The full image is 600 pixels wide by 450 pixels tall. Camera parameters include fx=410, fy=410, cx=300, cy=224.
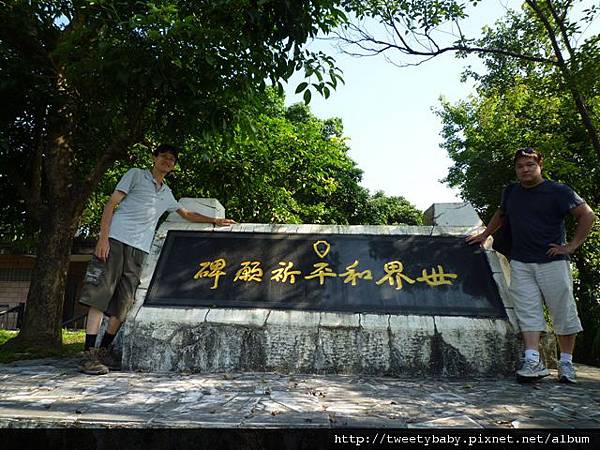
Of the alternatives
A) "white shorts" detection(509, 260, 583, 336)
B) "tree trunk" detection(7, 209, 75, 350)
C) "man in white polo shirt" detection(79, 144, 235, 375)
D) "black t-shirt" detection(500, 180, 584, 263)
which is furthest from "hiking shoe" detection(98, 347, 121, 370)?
"black t-shirt" detection(500, 180, 584, 263)

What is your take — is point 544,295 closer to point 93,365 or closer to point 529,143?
point 93,365

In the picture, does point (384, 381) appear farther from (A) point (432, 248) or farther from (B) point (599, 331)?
(B) point (599, 331)

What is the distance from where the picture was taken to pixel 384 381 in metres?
3.32

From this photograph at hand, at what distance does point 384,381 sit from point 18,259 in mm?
15094

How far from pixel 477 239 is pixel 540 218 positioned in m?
0.85

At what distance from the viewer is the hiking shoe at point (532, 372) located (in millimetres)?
3205

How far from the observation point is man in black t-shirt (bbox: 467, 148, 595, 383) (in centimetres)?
332

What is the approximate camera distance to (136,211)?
3.83m

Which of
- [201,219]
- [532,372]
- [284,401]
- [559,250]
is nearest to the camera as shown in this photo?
[284,401]

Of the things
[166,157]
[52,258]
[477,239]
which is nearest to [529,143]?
[477,239]

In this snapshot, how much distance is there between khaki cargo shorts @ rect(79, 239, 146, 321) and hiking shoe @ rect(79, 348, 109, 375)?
1.17ft

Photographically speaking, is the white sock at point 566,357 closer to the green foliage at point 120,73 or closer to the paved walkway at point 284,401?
the paved walkway at point 284,401

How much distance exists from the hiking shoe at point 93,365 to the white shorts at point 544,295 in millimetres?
3556

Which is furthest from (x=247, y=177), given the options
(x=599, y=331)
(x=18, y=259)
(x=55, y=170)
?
(x=18, y=259)
